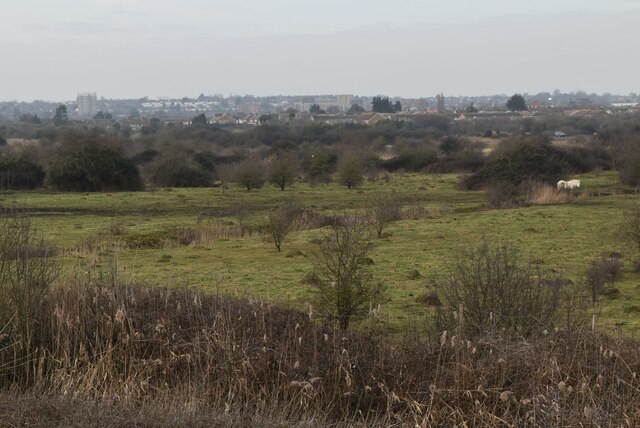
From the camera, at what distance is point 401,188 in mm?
53250

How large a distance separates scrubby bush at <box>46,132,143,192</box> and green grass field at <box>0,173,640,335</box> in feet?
15.9

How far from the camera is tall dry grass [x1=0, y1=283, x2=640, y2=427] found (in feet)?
25.0

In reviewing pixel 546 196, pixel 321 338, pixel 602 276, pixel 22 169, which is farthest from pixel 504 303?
pixel 22 169

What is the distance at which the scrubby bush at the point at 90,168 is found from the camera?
54500 millimetres

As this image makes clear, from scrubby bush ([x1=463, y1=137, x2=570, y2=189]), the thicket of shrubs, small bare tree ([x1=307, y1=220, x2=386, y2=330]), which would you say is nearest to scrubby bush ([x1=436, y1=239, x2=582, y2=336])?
small bare tree ([x1=307, y1=220, x2=386, y2=330])

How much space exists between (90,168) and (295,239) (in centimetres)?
2956

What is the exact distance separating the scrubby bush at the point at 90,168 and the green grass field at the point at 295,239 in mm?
4852

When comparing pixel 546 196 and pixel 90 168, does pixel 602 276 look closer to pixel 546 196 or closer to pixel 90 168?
pixel 546 196

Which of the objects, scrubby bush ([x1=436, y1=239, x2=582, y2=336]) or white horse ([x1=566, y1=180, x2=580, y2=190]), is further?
white horse ([x1=566, y1=180, x2=580, y2=190])

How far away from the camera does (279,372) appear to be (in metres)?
8.76

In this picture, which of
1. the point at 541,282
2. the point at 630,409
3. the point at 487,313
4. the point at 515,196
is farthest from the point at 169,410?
the point at 515,196

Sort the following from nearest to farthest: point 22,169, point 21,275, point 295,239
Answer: point 21,275 → point 295,239 → point 22,169

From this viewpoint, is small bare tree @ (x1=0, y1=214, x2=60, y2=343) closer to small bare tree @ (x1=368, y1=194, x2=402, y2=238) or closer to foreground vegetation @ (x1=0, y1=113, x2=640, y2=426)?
foreground vegetation @ (x1=0, y1=113, x2=640, y2=426)

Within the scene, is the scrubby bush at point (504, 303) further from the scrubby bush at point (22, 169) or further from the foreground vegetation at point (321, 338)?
the scrubby bush at point (22, 169)
